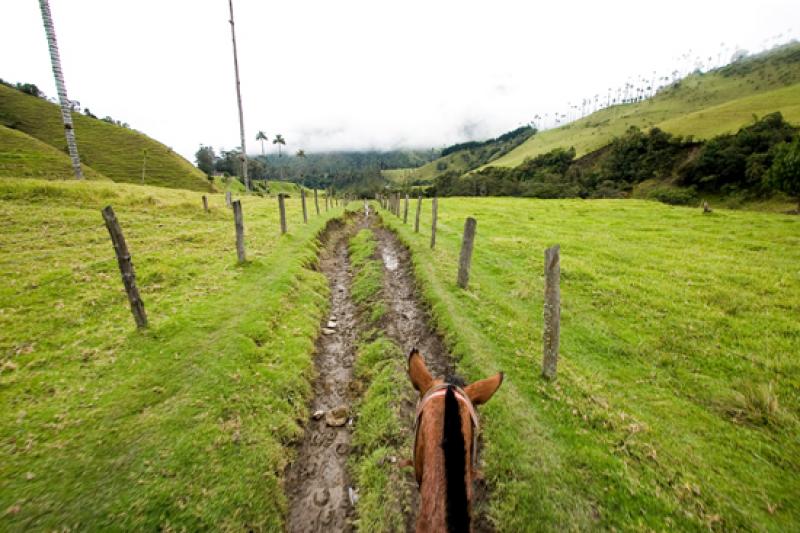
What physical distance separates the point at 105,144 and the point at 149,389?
99.5m

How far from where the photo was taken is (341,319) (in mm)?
10977

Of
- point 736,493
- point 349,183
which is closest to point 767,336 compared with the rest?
point 736,493

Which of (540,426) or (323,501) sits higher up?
(540,426)

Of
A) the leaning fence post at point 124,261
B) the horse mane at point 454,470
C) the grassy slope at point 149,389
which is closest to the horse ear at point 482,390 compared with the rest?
the horse mane at point 454,470

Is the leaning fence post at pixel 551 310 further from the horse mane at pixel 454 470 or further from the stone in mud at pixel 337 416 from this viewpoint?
the horse mane at pixel 454 470

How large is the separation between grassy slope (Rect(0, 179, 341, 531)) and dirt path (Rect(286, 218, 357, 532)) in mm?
347

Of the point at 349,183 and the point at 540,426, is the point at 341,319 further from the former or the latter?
the point at 349,183

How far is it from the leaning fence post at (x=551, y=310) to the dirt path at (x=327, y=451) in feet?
14.9

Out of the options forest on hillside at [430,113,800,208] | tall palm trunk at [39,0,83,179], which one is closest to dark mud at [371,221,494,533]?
tall palm trunk at [39,0,83,179]

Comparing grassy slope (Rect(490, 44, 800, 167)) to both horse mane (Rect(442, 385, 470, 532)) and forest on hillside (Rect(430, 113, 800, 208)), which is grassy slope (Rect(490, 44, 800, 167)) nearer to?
forest on hillside (Rect(430, 113, 800, 208))

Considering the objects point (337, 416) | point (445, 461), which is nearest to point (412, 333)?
point (337, 416)

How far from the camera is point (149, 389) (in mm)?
6039

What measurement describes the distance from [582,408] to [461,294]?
5755mm

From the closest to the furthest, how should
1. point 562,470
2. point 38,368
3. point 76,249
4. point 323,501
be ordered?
point 562,470 < point 323,501 < point 38,368 < point 76,249
